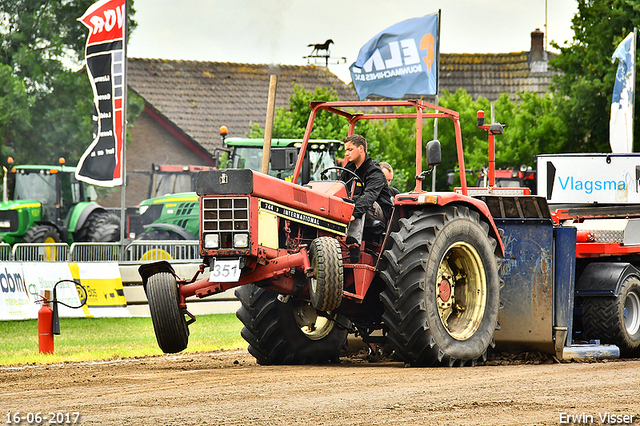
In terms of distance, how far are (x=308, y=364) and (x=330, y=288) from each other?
1876 mm

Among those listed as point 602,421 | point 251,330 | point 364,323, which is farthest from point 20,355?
point 602,421

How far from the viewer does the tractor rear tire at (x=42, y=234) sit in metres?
22.5

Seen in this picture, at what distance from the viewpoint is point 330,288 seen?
8023 millimetres

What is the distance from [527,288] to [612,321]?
1298 millimetres

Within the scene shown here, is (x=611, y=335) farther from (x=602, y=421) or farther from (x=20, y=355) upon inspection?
(x=20, y=355)

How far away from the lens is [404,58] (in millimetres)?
19047

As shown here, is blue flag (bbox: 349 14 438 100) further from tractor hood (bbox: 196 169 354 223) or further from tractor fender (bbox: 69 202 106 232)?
tractor hood (bbox: 196 169 354 223)

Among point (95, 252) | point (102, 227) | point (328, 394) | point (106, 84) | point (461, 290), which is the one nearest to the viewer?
point (328, 394)

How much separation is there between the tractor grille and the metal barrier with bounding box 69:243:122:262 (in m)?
8.79

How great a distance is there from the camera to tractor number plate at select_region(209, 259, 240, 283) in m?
7.92

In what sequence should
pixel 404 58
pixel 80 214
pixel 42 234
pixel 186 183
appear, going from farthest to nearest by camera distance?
pixel 186 183, pixel 80 214, pixel 42 234, pixel 404 58

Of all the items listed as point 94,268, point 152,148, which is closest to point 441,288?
point 94,268

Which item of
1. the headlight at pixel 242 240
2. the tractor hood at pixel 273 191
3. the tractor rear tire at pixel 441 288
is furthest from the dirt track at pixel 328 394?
the tractor hood at pixel 273 191

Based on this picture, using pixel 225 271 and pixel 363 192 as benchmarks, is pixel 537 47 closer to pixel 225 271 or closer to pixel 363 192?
pixel 363 192
